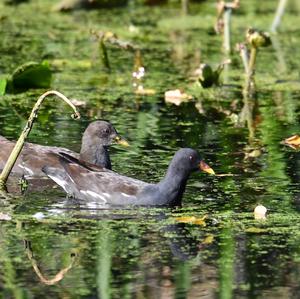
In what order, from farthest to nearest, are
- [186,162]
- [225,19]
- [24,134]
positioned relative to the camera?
1. [225,19]
2. [186,162]
3. [24,134]

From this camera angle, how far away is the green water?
682 cm

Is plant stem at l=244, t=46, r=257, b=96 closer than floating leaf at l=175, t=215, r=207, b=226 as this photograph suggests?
No

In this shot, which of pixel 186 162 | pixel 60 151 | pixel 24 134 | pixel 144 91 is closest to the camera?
pixel 24 134

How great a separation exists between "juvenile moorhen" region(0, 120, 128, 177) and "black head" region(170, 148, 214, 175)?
1135 mm

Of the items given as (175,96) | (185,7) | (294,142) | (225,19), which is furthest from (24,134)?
(185,7)

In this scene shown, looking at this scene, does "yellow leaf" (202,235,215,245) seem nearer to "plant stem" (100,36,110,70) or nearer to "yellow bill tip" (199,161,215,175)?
"yellow bill tip" (199,161,215,175)

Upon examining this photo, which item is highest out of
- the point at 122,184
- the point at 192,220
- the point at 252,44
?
the point at 252,44

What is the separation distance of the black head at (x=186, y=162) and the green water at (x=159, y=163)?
0.22 meters

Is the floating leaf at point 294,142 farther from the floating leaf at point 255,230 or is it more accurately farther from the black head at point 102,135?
the floating leaf at point 255,230

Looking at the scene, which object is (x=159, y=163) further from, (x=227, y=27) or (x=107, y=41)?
(x=227, y=27)

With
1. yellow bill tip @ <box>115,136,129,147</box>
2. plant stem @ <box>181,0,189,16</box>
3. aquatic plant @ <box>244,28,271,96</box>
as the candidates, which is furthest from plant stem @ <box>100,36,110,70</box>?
plant stem @ <box>181,0,189,16</box>

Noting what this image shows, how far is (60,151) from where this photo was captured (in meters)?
9.93

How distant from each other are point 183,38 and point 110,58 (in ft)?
6.17

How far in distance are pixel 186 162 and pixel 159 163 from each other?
46.4 inches
